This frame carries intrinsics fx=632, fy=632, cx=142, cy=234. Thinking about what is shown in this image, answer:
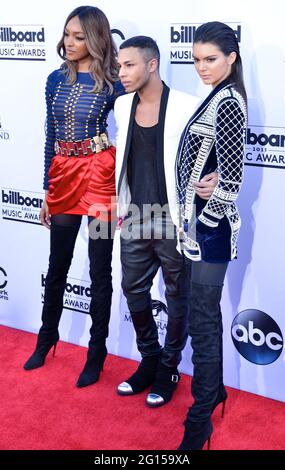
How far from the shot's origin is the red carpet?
9.19 ft

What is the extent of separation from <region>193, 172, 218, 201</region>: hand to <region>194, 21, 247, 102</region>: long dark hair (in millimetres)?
319

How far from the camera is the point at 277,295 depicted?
310 centimetres

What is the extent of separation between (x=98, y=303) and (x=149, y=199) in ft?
2.18

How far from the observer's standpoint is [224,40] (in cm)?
235

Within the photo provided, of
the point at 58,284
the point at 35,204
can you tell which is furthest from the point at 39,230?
the point at 58,284

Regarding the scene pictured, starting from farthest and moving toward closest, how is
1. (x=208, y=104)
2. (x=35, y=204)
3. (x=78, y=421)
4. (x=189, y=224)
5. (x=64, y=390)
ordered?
(x=35, y=204) → (x=64, y=390) → (x=78, y=421) → (x=189, y=224) → (x=208, y=104)

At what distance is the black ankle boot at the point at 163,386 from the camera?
3.12 metres

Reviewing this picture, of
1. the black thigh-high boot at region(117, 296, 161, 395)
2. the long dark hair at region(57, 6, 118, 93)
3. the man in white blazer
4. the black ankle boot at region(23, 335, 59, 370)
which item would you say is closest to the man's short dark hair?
the man in white blazer

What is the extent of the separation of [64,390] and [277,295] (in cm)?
120

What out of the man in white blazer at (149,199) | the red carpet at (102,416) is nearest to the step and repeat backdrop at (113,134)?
the red carpet at (102,416)

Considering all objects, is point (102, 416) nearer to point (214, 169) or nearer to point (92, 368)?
point (92, 368)

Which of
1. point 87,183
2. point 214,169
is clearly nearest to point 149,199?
point 87,183

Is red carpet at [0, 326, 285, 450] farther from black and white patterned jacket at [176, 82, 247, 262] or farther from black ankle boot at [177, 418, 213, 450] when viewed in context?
black and white patterned jacket at [176, 82, 247, 262]

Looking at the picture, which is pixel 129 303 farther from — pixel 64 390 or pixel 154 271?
pixel 64 390
